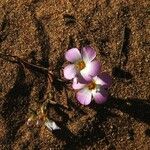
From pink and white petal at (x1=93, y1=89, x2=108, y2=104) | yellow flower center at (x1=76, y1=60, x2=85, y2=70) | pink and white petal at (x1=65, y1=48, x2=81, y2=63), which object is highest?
pink and white petal at (x1=65, y1=48, x2=81, y2=63)

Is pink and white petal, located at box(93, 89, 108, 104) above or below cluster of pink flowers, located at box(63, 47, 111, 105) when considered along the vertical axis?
below

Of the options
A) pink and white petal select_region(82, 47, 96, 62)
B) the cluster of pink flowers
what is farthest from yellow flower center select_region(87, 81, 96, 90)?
pink and white petal select_region(82, 47, 96, 62)

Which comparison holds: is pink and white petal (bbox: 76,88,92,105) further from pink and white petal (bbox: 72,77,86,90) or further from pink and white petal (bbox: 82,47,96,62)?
pink and white petal (bbox: 82,47,96,62)

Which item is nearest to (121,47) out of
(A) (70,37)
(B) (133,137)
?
(A) (70,37)

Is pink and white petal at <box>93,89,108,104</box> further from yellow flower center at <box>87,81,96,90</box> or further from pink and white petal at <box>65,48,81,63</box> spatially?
pink and white petal at <box>65,48,81,63</box>

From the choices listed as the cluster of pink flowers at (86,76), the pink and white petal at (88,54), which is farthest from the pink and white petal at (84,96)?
the pink and white petal at (88,54)

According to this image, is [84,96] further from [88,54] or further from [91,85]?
[88,54]

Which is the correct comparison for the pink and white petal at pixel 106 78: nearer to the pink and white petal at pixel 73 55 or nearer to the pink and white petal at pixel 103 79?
the pink and white petal at pixel 103 79

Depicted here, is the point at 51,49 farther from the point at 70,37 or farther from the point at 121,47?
the point at 121,47
